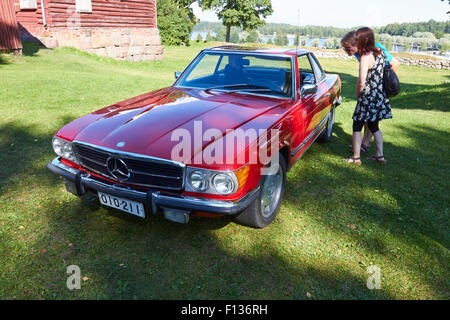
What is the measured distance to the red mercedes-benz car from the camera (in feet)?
8.50

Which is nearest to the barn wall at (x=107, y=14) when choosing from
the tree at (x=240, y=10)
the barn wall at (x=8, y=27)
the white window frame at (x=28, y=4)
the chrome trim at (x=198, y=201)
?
A: the white window frame at (x=28, y=4)

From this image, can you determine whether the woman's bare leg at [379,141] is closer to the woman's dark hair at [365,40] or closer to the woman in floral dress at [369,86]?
the woman in floral dress at [369,86]

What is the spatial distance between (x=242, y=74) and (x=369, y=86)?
190 centimetres

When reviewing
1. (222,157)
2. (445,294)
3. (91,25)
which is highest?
(91,25)

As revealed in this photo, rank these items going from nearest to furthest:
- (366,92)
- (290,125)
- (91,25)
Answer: (290,125) < (366,92) < (91,25)

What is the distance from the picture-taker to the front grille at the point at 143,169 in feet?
8.60

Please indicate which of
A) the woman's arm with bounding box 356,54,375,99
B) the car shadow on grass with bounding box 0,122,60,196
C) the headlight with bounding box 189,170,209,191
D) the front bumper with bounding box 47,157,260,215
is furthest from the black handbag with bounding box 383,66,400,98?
the car shadow on grass with bounding box 0,122,60,196

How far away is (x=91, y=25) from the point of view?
16.1 metres

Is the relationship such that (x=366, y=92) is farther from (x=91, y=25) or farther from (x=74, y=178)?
(x=91, y=25)

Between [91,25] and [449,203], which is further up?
[91,25]

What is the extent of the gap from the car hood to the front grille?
59mm

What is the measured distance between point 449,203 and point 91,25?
16997mm
